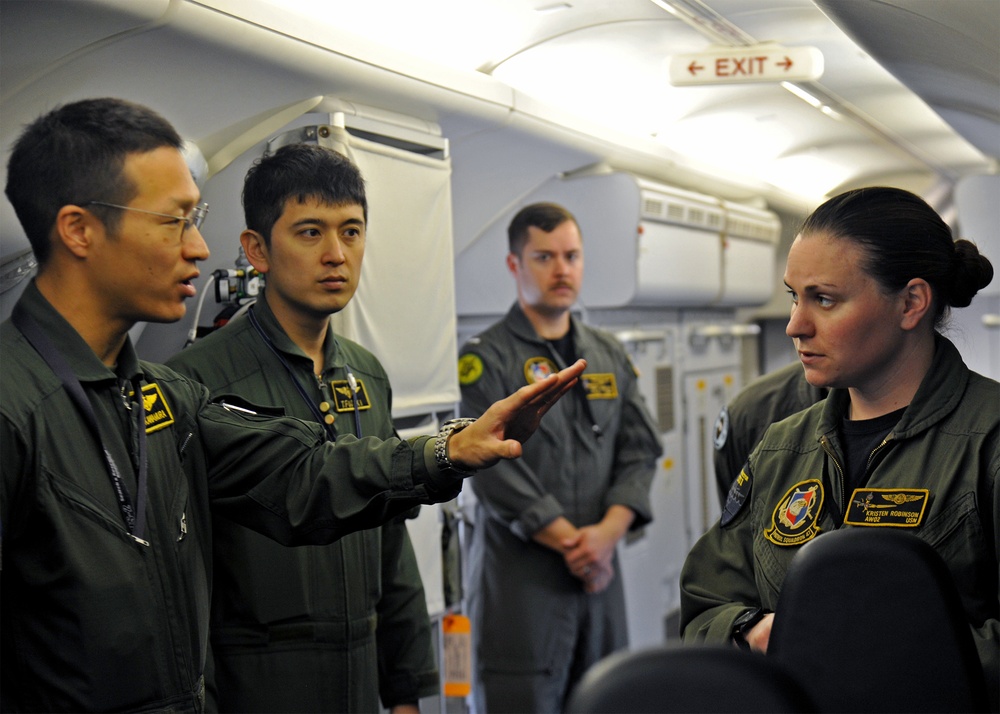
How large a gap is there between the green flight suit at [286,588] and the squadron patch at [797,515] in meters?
0.97

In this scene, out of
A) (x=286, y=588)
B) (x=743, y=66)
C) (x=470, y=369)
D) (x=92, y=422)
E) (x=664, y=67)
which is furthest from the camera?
(x=664, y=67)

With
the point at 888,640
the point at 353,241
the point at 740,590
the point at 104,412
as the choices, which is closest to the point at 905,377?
the point at 740,590

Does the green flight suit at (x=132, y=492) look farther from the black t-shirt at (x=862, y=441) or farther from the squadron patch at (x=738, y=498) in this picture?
the black t-shirt at (x=862, y=441)

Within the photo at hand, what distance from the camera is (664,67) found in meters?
4.84

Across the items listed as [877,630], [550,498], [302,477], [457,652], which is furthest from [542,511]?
[877,630]

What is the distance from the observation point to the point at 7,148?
222 cm

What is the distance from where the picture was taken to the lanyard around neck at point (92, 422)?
1748 millimetres

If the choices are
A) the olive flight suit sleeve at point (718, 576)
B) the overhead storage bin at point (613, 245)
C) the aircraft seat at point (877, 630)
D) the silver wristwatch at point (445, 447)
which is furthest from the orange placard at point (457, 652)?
the aircraft seat at point (877, 630)


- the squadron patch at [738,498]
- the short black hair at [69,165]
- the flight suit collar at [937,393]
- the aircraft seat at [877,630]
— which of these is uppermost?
the short black hair at [69,165]

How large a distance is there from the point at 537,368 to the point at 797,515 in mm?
2119

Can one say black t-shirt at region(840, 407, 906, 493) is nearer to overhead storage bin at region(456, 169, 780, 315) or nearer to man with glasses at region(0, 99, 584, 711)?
man with glasses at region(0, 99, 584, 711)

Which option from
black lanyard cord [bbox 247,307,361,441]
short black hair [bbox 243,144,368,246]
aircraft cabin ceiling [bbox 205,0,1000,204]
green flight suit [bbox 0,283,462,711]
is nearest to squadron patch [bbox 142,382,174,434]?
green flight suit [bbox 0,283,462,711]

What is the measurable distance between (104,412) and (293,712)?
935 millimetres

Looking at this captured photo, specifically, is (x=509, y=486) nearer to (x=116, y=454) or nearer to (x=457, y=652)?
(x=457, y=652)
